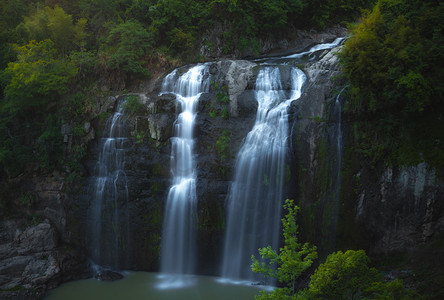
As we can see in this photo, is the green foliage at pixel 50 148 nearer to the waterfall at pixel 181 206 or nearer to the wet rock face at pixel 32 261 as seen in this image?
the wet rock face at pixel 32 261

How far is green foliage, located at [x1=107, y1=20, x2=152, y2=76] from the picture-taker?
17406mm

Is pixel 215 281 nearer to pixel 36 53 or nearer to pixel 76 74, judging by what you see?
pixel 76 74

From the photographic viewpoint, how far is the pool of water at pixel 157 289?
39.2 feet

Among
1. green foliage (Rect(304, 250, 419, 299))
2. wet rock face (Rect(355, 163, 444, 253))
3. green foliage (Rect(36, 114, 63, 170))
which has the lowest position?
green foliage (Rect(304, 250, 419, 299))

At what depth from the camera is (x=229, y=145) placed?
1375 cm

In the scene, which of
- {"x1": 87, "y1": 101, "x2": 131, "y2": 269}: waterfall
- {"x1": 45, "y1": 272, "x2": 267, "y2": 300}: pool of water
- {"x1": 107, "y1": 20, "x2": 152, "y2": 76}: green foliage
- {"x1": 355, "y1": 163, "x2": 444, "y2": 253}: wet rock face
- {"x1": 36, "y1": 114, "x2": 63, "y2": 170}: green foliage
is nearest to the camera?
{"x1": 355, "y1": 163, "x2": 444, "y2": 253}: wet rock face

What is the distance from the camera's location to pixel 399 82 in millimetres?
9844

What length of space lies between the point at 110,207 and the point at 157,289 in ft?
14.1

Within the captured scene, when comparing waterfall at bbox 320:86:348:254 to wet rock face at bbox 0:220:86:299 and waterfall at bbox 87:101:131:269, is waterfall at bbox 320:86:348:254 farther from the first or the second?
wet rock face at bbox 0:220:86:299

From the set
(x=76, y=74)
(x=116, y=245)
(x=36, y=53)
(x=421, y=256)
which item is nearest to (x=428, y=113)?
(x=421, y=256)

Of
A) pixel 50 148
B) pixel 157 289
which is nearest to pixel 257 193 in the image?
pixel 157 289

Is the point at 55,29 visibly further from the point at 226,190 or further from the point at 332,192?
the point at 332,192

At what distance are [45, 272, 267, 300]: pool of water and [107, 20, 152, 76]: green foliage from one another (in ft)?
34.6

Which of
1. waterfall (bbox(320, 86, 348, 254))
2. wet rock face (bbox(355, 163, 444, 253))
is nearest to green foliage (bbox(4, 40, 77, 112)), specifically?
waterfall (bbox(320, 86, 348, 254))
